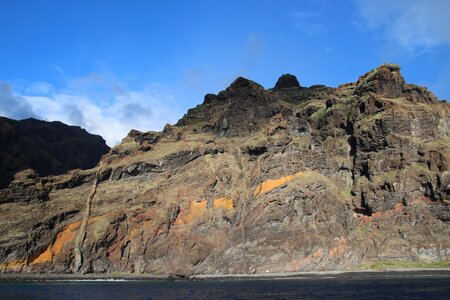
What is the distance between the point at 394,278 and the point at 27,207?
364 ft

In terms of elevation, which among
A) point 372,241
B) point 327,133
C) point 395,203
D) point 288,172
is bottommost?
point 372,241

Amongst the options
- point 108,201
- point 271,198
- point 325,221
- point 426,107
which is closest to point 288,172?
point 271,198

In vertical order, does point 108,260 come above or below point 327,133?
below

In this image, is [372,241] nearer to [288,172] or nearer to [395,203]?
[395,203]

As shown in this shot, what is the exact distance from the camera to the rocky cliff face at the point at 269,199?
5261 inches

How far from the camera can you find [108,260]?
478ft

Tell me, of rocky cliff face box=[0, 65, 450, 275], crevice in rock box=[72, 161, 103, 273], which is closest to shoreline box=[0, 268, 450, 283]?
rocky cliff face box=[0, 65, 450, 275]

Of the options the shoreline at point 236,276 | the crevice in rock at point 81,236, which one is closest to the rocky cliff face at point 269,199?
the crevice in rock at point 81,236

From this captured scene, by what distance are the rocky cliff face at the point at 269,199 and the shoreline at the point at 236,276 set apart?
13.2 ft

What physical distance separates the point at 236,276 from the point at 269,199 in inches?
1029

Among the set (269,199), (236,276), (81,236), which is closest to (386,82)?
(269,199)

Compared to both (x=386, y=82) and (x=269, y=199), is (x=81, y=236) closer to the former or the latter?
(x=269, y=199)

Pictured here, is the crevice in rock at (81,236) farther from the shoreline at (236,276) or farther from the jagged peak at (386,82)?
the jagged peak at (386,82)

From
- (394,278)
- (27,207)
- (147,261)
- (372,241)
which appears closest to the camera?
(394,278)
